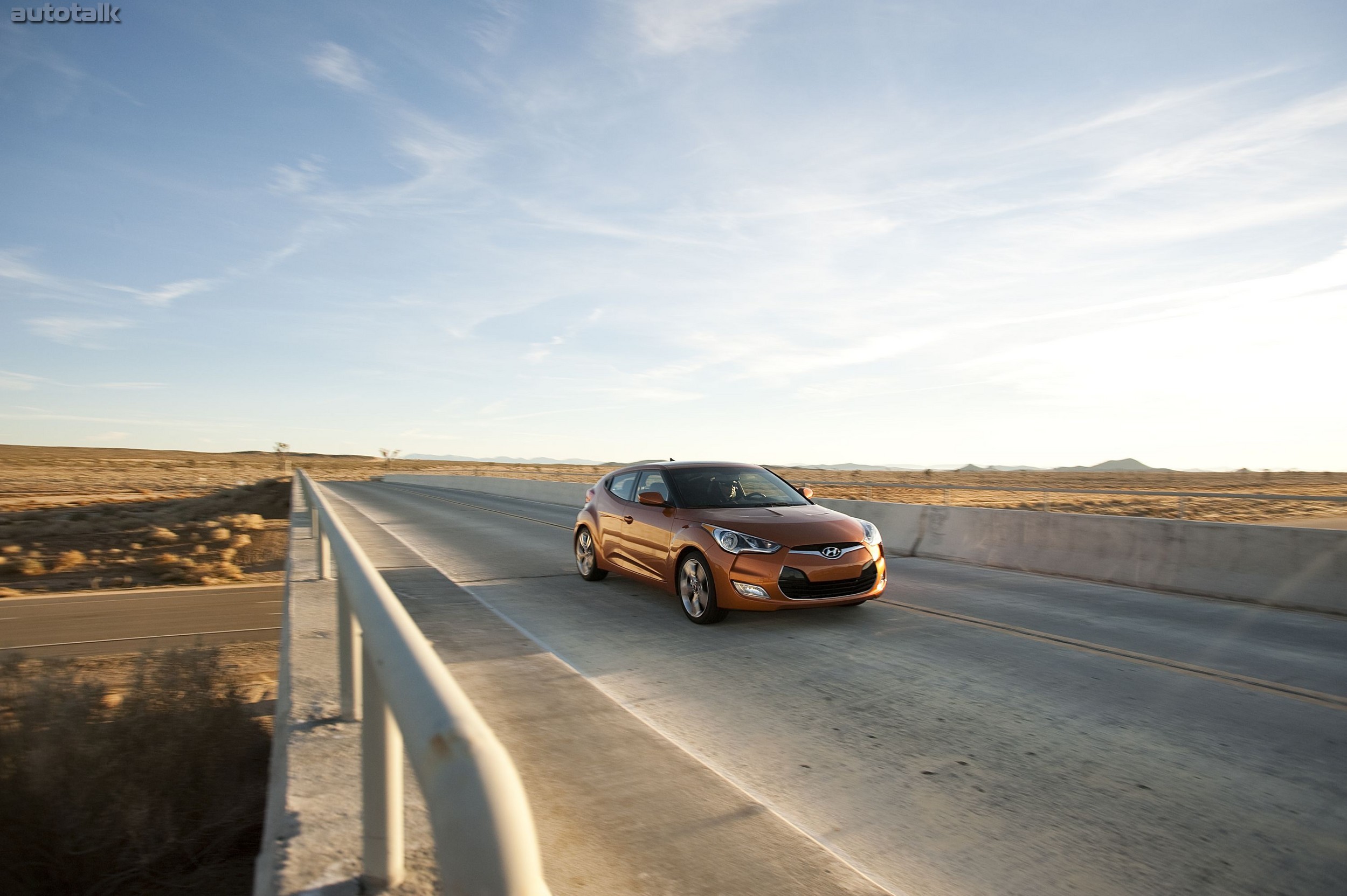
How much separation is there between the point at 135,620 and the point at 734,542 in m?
8.01

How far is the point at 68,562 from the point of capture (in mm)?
16359

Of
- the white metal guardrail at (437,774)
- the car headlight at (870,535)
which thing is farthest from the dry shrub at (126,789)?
the car headlight at (870,535)

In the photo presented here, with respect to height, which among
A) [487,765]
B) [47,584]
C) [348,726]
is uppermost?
[487,765]

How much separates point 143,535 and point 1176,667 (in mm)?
24861

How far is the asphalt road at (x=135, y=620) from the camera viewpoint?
9.04 metres

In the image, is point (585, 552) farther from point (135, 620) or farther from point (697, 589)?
point (135, 620)

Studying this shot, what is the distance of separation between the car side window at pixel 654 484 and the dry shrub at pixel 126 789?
5075 mm

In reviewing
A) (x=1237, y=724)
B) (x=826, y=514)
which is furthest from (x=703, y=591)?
(x=1237, y=724)

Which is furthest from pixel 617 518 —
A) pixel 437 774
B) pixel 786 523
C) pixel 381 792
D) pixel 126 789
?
pixel 437 774

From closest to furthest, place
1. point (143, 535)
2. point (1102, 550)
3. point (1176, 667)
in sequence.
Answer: point (1176, 667), point (1102, 550), point (143, 535)

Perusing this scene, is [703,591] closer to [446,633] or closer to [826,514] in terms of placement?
[826,514]

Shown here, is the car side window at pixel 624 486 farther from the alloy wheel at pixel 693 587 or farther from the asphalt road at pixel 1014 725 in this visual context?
the alloy wheel at pixel 693 587

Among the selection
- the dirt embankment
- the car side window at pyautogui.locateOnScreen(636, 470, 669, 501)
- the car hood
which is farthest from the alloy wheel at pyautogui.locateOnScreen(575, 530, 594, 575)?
the dirt embankment

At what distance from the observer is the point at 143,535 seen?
2302 cm
